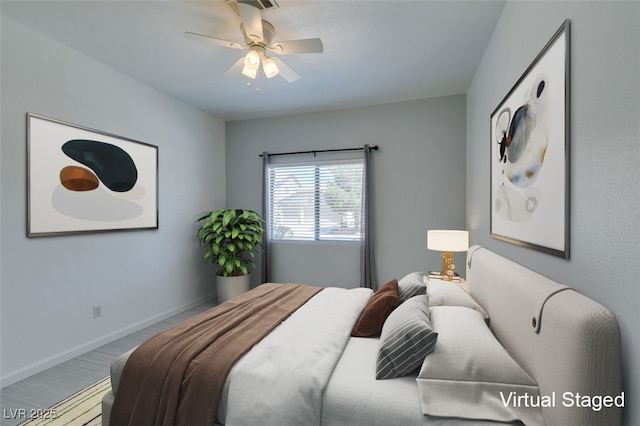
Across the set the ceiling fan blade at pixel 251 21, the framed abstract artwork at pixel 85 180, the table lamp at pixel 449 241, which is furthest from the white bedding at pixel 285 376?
the framed abstract artwork at pixel 85 180

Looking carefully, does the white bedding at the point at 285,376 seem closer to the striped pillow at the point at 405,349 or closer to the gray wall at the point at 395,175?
the striped pillow at the point at 405,349

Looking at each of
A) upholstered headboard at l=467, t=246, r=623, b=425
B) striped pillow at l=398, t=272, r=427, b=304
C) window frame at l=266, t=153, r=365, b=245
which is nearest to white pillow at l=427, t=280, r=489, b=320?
striped pillow at l=398, t=272, r=427, b=304

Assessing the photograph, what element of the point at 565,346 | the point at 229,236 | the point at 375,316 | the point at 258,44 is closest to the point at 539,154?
the point at 565,346

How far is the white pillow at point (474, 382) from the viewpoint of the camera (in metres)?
1.12

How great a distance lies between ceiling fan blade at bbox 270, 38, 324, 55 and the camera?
2.11 m

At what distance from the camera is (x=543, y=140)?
140 cm

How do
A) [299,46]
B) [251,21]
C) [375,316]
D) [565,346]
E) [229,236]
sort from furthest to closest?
1. [229,236]
2. [299,46]
3. [251,21]
4. [375,316]
5. [565,346]

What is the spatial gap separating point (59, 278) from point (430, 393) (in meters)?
3.10

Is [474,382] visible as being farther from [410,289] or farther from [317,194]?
[317,194]

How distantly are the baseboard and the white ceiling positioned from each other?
274 cm

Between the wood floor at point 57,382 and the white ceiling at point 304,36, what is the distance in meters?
2.82

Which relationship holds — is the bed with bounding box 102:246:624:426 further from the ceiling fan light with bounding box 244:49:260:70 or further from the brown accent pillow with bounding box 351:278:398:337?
the ceiling fan light with bounding box 244:49:260:70

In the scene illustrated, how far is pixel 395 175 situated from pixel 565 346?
10.3 feet

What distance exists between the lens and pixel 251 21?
1972 mm
